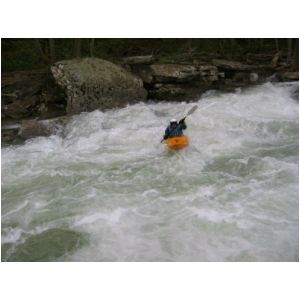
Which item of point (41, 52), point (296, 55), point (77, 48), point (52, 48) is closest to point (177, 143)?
point (77, 48)

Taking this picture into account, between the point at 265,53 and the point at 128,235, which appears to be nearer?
the point at 128,235

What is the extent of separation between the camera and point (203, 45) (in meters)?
13.7

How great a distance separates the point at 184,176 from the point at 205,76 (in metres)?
6.20

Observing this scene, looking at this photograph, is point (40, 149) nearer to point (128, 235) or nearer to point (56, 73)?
point (56, 73)

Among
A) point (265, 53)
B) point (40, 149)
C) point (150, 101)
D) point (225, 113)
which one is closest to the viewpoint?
point (40, 149)

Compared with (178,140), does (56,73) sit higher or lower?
higher

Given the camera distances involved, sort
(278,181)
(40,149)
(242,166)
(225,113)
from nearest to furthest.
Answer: (278,181) → (242,166) → (40,149) → (225,113)

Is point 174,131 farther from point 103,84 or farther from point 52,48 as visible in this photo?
point 52,48

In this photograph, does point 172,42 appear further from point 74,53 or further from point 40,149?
point 40,149

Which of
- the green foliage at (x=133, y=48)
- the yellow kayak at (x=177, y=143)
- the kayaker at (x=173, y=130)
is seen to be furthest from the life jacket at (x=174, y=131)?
the green foliage at (x=133, y=48)

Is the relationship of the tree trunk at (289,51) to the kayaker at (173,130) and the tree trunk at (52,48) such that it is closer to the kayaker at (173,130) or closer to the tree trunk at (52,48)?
the kayaker at (173,130)

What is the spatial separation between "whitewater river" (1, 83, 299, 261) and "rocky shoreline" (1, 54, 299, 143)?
920 mm

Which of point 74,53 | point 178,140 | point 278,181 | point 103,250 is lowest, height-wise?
point 103,250

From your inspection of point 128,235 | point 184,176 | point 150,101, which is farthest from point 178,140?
point 150,101
